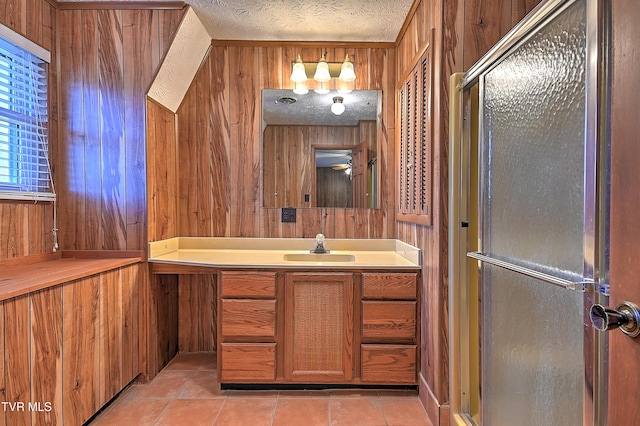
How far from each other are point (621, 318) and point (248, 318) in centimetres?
173

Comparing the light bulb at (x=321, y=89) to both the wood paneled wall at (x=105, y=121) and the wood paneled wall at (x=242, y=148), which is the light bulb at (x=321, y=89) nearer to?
the wood paneled wall at (x=242, y=148)

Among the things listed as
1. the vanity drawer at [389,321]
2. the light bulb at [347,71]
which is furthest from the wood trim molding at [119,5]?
the vanity drawer at [389,321]

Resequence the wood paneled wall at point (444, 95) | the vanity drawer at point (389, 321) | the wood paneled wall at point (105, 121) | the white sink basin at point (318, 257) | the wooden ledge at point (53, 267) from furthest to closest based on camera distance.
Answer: the white sink basin at point (318, 257) < the wood paneled wall at point (105, 121) < the vanity drawer at point (389, 321) < the wood paneled wall at point (444, 95) < the wooden ledge at point (53, 267)

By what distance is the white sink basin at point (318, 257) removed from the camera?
7.89ft

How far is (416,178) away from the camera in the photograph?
207 centimetres

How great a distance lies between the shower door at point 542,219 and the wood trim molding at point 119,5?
178cm

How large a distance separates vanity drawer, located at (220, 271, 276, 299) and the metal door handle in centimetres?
159

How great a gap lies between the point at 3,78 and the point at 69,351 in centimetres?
141

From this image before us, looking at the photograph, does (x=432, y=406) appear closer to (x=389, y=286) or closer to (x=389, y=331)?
(x=389, y=331)

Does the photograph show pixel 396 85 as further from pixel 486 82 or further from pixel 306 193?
pixel 486 82

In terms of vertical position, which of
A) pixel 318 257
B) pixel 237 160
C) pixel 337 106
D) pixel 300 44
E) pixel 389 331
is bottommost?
pixel 389 331

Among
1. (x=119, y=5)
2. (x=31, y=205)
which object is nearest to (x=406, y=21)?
(x=119, y=5)

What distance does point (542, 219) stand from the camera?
3.45 feet

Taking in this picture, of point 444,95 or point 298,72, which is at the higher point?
point 298,72
